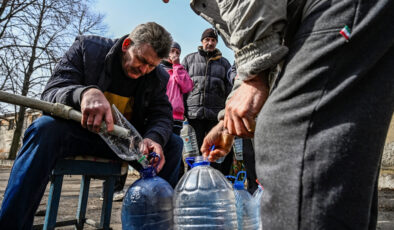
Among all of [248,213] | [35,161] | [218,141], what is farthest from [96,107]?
[248,213]

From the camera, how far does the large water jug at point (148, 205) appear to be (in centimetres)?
199

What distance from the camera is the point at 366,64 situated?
26.9 inches

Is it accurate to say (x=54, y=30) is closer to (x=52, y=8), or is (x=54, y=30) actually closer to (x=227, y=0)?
(x=52, y=8)

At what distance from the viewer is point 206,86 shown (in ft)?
14.2

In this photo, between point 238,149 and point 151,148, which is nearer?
point 151,148

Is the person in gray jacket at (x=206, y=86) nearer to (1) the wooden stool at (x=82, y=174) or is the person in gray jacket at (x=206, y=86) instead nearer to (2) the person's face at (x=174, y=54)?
(2) the person's face at (x=174, y=54)

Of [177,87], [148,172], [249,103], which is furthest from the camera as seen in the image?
[177,87]

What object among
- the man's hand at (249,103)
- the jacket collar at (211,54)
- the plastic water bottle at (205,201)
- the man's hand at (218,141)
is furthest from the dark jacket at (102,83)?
the jacket collar at (211,54)

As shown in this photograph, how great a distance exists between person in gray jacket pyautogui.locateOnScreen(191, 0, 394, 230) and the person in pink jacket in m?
3.32

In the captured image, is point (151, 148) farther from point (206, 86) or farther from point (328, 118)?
point (206, 86)

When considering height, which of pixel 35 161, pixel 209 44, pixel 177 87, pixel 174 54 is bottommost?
pixel 35 161

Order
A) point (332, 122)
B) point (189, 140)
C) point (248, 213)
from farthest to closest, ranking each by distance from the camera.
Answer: point (189, 140)
point (248, 213)
point (332, 122)

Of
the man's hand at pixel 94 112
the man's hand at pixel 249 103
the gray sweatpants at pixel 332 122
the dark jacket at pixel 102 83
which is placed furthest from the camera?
the dark jacket at pixel 102 83

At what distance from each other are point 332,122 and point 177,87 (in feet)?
11.8
